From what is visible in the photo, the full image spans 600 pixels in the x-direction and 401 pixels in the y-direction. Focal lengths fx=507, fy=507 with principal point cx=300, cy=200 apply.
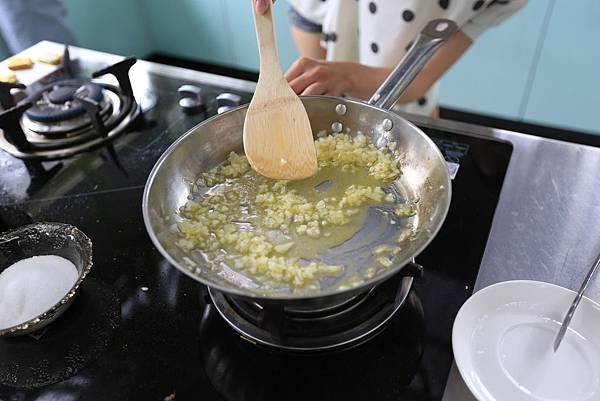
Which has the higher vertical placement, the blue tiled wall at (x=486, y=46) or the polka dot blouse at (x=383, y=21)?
the polka dot blouse at (x=383, y=21)

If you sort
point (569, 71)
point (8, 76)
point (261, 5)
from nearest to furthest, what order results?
point (261, 5)
point (8, 76)
point (569, 71)

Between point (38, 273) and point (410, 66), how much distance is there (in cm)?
58

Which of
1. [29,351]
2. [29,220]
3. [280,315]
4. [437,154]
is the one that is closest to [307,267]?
[280,315]

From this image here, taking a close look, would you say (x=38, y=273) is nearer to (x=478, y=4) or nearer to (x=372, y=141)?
(x=372, y=141)

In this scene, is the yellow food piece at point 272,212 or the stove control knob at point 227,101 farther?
the stove control knob at point 227,101

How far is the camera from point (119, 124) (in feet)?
3.15

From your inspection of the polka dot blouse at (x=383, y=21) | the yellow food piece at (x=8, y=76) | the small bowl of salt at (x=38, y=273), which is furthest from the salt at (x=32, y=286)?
the polka dot blouse at (x=383, y=21)

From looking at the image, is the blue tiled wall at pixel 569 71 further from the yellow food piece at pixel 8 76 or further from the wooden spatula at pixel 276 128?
the yellow food piece at pixel 8 76

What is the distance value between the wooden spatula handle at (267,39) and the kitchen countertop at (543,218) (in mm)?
345

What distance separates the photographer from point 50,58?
3.72 feet

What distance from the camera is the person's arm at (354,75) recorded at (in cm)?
91

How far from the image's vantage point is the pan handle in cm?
73

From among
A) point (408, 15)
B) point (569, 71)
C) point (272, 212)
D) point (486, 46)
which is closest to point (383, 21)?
point (408, 15)

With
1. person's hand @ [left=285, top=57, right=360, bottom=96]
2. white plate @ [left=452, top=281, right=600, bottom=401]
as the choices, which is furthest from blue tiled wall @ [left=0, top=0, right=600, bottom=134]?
white plate @ [left=452, top=281, right=600, bottom=401]
